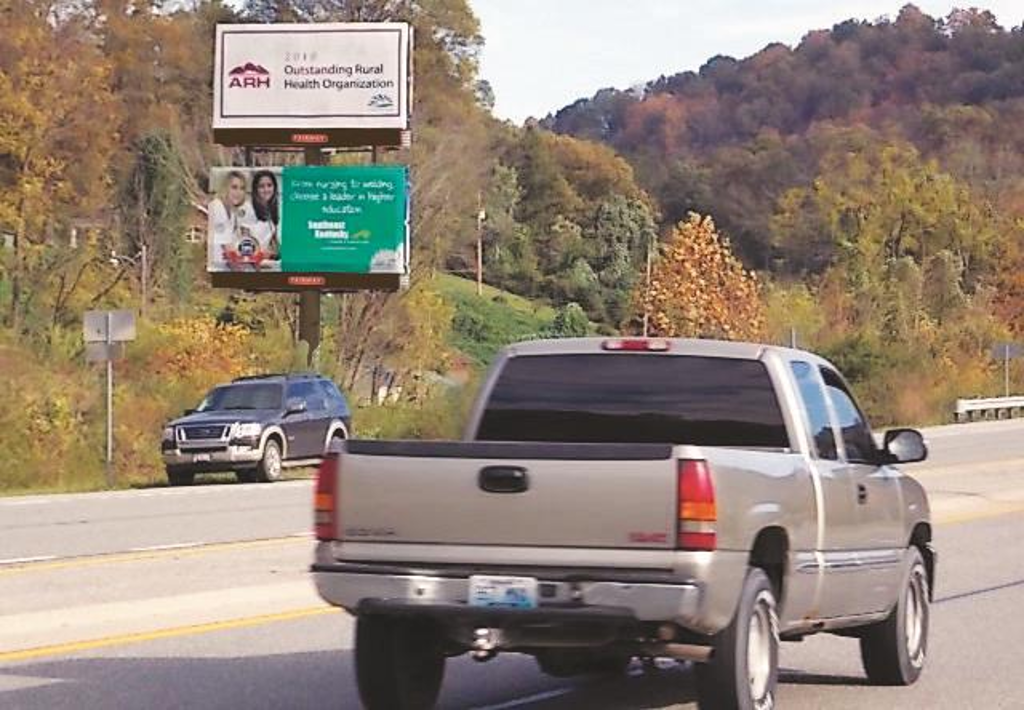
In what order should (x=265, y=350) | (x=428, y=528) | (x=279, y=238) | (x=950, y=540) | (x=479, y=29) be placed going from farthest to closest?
(x=479, y=29), (x=265, y=350), (x=279, y=238), (x=950, y=540), (x=428, y=528)

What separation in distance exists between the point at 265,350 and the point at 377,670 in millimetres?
40237

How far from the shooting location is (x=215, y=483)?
33.5 m

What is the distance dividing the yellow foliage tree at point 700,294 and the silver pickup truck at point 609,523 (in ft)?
213

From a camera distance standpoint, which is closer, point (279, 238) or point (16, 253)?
point (279, 238)

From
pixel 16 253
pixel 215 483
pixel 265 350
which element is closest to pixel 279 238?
pixel 265 350

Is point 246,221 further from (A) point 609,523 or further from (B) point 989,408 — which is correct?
(A) point 609,523

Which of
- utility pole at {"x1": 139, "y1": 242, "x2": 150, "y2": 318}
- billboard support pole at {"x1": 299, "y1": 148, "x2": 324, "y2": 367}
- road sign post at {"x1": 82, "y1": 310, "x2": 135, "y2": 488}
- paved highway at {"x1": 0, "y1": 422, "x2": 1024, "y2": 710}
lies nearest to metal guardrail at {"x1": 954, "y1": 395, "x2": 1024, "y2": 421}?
utility pole at {"x1": 139, "y1": 242, "x2": 150, "y2": 318}

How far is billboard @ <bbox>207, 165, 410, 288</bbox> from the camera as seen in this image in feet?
143

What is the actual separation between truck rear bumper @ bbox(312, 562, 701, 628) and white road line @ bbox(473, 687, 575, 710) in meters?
1.56

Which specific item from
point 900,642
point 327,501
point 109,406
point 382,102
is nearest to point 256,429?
point 109,406

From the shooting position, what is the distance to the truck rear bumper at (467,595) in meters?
8.50

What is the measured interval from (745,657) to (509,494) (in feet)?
4.43

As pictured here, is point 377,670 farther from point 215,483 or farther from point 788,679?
point 215,483

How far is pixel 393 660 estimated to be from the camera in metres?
9.59
